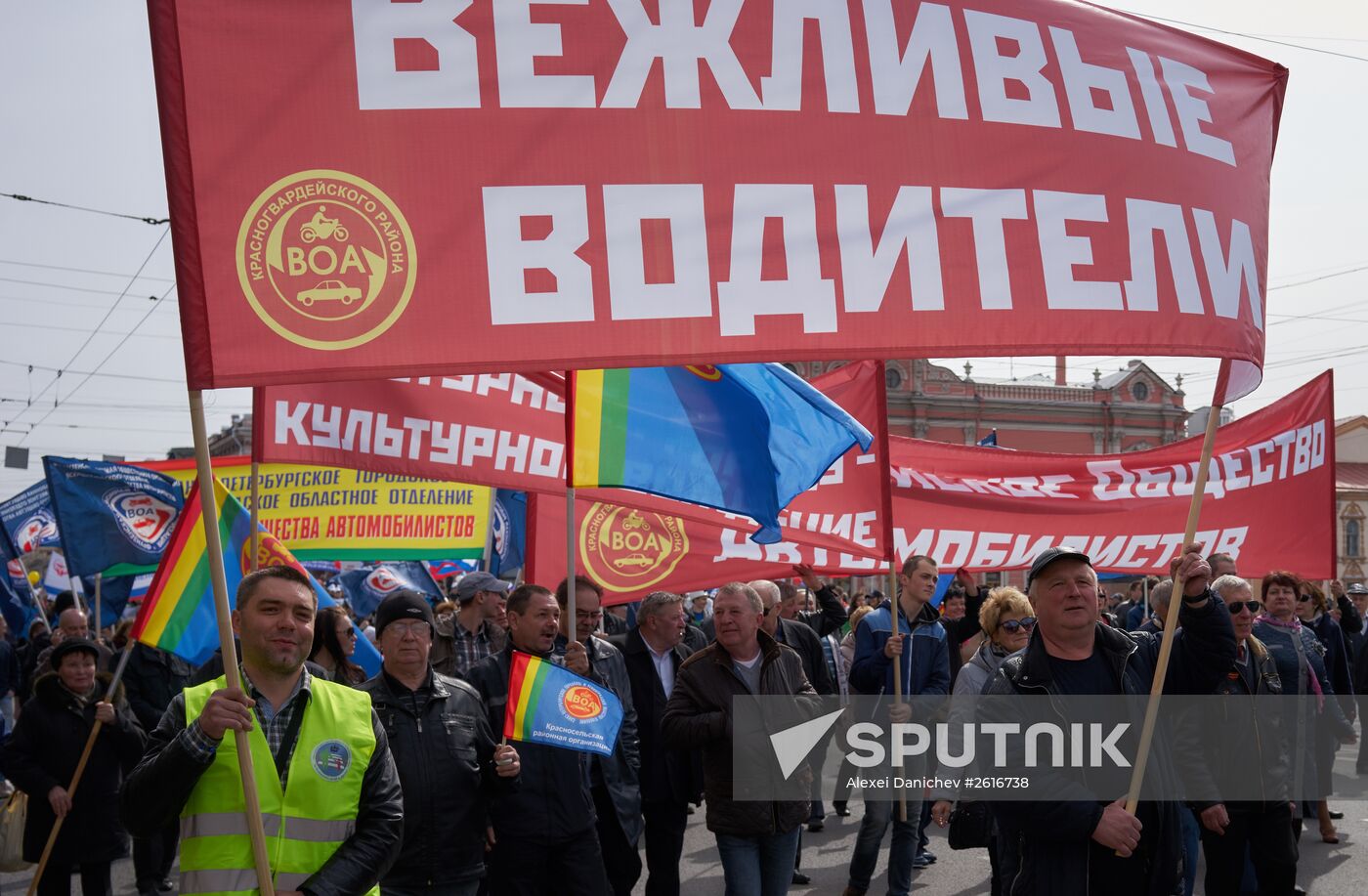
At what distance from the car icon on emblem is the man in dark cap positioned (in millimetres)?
1801

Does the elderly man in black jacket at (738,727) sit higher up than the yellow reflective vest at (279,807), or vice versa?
the yellow reflective vest at (279,807)

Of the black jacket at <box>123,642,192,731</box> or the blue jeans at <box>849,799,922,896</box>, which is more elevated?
the black jacket at <box>123,642,192,731</box>

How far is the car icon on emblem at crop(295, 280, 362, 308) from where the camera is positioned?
3.76m

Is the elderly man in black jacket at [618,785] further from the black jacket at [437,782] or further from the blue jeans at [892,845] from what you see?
the blue jeans at [892,845]

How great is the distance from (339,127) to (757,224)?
1.28 meters

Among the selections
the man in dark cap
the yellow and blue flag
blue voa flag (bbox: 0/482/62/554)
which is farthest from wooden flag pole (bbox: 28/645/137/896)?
blue voa flag (bbox: 0/482/62/554)

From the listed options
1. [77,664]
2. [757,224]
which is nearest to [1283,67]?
[757,224]

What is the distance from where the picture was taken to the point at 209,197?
3736 mm

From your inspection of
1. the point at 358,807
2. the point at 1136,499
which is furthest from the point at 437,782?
the point at 1136,499

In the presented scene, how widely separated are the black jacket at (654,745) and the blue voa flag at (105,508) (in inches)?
221

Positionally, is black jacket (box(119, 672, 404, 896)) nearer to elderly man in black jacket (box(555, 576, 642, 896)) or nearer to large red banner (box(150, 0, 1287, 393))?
large red banner (box(150, 0, 1287, 393))

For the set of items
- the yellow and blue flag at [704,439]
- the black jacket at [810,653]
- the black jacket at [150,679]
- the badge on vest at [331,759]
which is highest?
the yellow and blue flag at [704,439]

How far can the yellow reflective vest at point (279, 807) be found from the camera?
3.58 metres

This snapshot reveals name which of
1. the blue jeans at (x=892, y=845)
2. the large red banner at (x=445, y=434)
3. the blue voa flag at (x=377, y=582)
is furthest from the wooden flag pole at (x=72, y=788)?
the blue voa flag at (x=377, y=582)
